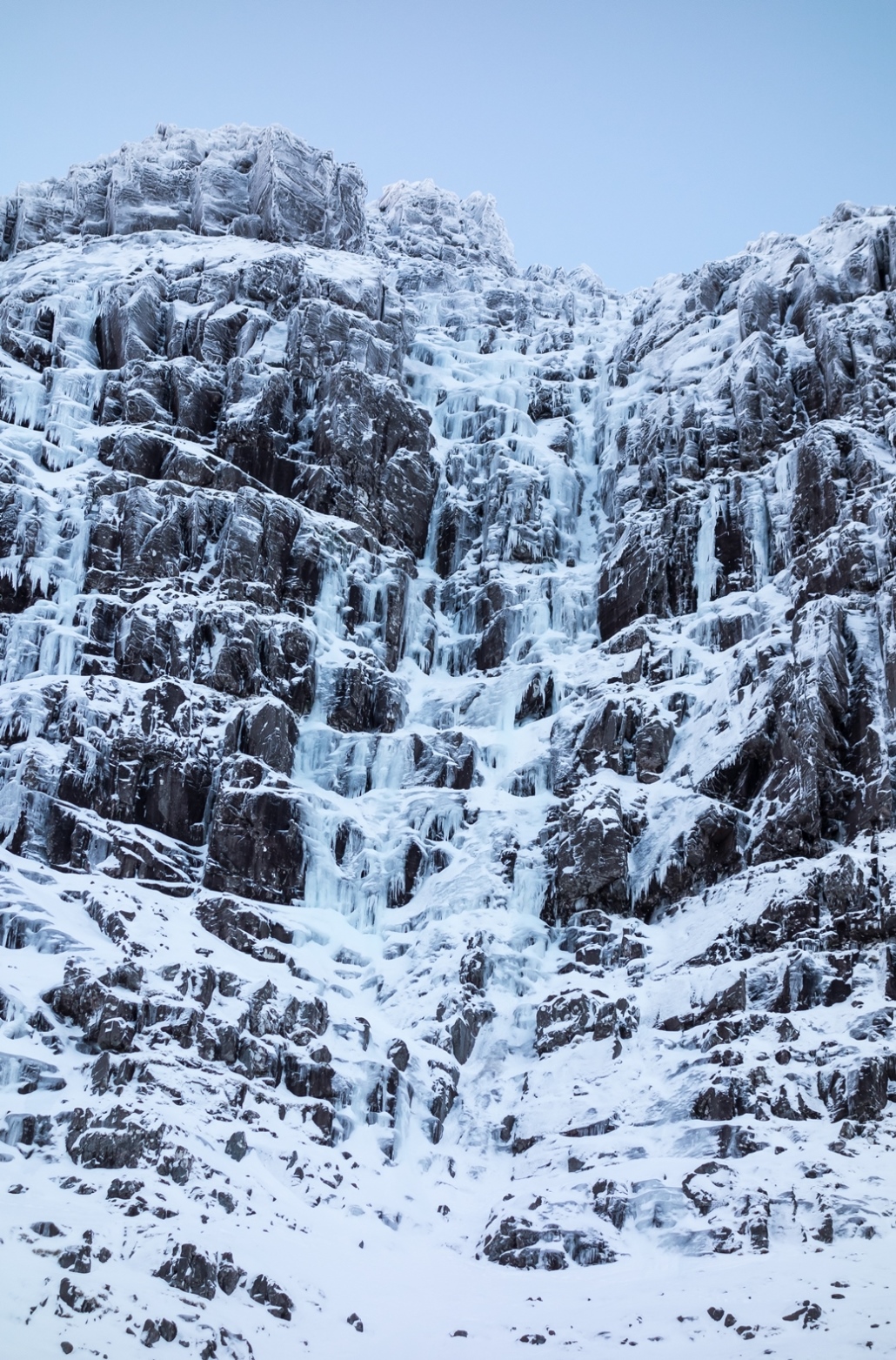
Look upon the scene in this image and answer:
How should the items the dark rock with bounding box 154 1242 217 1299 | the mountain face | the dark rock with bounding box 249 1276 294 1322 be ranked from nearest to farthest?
the dark rock with bounding box 154 1242 217 1299
the dark rock with bounding box 249 1276 294 1322
the mountain face

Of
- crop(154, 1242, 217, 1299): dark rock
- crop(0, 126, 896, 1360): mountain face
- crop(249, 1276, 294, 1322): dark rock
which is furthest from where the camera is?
crop(0, 126, 896, 1360): mountain face

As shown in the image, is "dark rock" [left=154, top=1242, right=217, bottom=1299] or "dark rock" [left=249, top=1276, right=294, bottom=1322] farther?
"dark rock" [left=249, top=1276, right=294, bottom=1322]

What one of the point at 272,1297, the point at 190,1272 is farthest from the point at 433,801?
the point at 190,1272

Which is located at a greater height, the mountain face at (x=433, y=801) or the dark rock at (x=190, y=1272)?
the mountain face at (x=433, y=801)

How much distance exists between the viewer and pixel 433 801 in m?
50.2

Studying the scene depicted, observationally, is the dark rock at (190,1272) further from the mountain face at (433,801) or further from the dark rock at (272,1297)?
the dark rock at (272,1297)

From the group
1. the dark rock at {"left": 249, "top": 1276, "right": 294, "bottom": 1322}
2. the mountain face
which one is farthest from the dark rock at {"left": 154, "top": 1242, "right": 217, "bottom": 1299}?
the dark rock at {"left": 249, "top": 1276, "right": 294, "bottom": 1322}

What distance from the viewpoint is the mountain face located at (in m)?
31.4

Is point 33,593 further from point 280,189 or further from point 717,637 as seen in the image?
point 280,189

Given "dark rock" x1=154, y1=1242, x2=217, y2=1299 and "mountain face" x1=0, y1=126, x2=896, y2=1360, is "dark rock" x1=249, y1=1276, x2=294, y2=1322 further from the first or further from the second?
"dark rock" x1=154, y1=1242, x2=217, y2=1299

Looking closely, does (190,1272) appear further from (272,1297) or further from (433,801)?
(433,801)

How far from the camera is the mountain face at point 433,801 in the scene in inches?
1237

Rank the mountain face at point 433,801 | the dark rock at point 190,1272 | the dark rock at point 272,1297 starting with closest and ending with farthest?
1. the dark rock at point 190,1272
2. the dark rock at point 272,1297
3. the mountain face at point 433,801

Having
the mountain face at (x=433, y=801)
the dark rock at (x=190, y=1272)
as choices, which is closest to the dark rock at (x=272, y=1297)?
the mountain face at (x=433, y=801)
